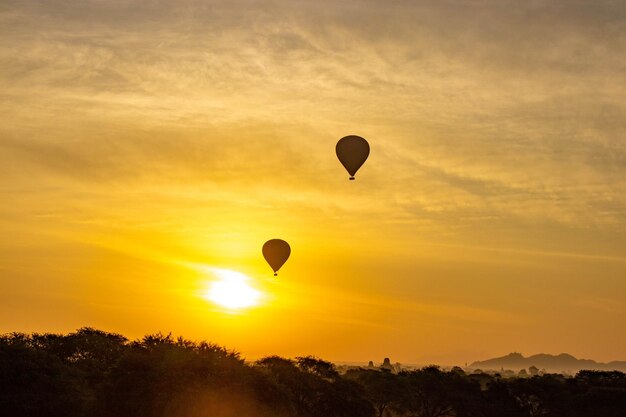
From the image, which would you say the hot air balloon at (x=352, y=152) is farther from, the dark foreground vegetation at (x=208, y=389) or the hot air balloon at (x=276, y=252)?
the dark foreground vegetation at (x=208, y=389)

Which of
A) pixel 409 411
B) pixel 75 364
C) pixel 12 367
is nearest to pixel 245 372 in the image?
pixel 12 367

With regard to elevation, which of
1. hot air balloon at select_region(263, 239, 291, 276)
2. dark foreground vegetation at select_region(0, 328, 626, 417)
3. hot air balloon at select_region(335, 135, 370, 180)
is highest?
hot air balloon at select_region(335, 135, 370, 180)

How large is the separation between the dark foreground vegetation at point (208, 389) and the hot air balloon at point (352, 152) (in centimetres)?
2211

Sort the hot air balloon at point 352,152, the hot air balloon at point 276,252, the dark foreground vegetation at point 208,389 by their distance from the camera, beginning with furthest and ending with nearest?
the hot air balloon at point 276,252 < the hot air balloon at point 352,152 < the dark foreground vegetation at point 208,389

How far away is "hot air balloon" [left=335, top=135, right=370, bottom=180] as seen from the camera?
83.1 metres

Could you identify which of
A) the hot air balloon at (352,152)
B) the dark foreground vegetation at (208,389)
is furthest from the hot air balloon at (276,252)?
the hot air balloon at (352,152)

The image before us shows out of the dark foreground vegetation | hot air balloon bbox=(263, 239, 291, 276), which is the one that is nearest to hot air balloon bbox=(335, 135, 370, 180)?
hot air balloon bbox=(263, 239, 291, 276)

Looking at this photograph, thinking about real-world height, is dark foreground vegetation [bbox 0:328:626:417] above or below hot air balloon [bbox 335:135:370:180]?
below

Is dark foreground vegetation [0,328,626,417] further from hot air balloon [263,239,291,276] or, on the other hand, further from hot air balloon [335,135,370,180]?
hot air balloon [335,135,370,180]

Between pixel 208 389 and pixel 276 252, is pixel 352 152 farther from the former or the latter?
pixel 208 389

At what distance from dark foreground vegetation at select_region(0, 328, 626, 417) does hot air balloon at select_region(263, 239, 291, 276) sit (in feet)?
36.5

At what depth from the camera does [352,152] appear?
275ft

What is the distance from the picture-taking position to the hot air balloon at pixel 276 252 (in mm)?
94938

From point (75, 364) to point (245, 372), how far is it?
81.7 ft
